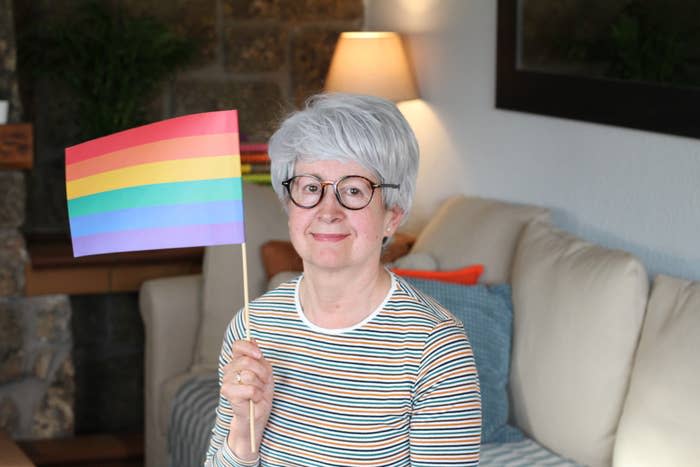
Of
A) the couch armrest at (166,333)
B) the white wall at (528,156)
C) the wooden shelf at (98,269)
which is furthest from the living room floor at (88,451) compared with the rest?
the white wall at (528,156)

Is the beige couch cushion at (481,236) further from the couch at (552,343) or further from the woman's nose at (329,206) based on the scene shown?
the woman's nose at (329,206)

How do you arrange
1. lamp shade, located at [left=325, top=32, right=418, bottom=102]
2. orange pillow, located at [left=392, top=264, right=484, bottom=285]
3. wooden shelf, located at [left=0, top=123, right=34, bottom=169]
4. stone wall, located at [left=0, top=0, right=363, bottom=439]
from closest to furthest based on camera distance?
orange pillow, located at [left=392, top=264, right=484, bottom=285] → wooden shelf, located at [left=0, top=123, right=34, bottom=169] → stone wall, located at [left=0, top=0, right=363, bottom=439] → lamp shade, located at [left=325, top=32, right=418, bottom=102]

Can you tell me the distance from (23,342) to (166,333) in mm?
492

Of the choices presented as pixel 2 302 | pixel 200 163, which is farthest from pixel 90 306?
pixel 200 163

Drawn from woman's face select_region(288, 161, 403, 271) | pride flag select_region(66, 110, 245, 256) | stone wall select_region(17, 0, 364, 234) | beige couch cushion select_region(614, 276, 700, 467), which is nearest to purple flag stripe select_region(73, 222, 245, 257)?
pride flag select_region(66, 110, 245, 256)

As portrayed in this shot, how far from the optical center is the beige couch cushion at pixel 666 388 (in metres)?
2.01

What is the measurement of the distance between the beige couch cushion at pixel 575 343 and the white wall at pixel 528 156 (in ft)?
0.55

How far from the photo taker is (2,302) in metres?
3.39

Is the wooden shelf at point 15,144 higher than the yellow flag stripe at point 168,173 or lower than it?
lower

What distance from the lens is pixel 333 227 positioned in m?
1.56

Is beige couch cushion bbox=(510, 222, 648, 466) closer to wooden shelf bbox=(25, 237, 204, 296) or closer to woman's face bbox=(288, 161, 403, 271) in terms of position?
woman's face bbox=(288, 161, 403, 271)

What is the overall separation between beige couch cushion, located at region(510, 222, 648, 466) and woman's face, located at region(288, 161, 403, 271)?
885 millimetres

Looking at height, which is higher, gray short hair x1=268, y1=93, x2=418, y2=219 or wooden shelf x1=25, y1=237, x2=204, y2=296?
gray short hair x1=268, y1=93, x2=418, y2=219

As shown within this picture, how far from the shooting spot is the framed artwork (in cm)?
245
